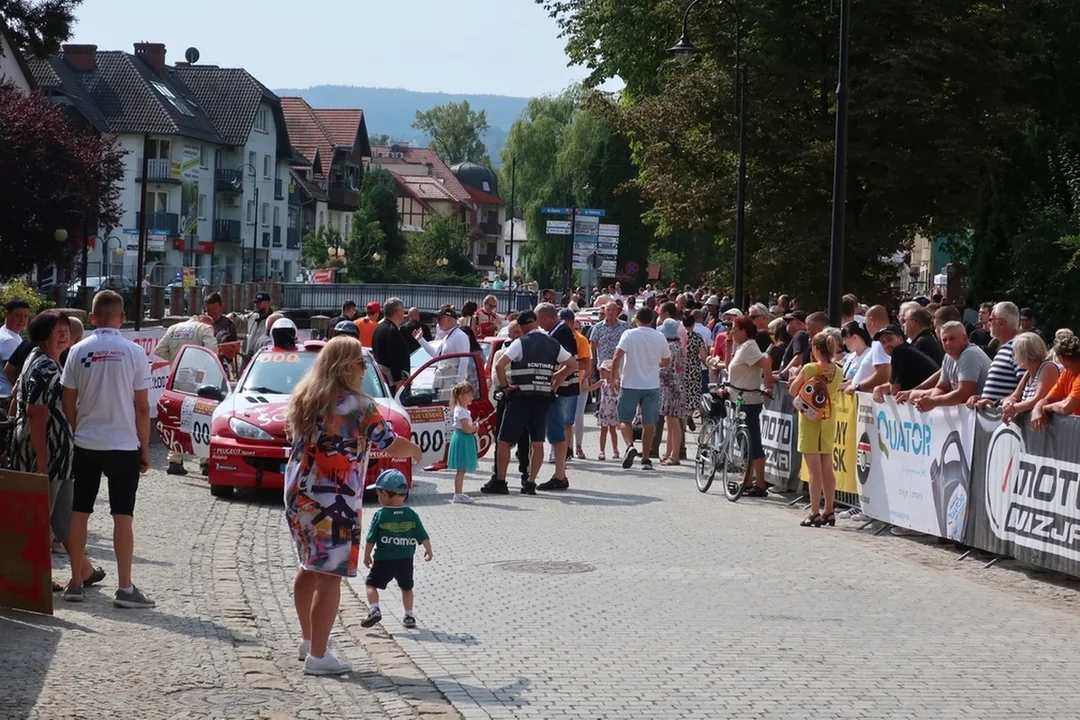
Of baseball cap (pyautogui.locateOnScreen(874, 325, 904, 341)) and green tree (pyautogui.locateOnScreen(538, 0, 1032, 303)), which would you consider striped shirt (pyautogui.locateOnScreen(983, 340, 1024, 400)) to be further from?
green tree (pyautogui.locateOnScreen(538, 0, 1032, 303))

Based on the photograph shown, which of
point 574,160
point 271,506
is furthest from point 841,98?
point 574,160

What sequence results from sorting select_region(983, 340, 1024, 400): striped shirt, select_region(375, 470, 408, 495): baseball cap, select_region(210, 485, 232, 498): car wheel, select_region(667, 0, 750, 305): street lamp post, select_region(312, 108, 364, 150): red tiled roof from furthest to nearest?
select_region(312, 108, 364, 150): red tiled roof < select_region(667, 0, 750, 305): street lamp post < select_region(210, 485, 232, 498): car wheel < select_region(983, 340, 1024, 400): striped shirt < select_region(375, 470, 408, 495): baseball cap

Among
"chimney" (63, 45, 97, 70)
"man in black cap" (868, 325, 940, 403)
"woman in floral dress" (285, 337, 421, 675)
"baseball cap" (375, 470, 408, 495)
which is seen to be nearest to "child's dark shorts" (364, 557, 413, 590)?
"baseball cap" (375, 470, 408, 495)

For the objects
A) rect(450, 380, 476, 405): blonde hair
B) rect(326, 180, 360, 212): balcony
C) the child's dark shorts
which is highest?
rect(326, 180, 360, 212): balcony

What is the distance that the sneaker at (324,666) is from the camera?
8297 millimetres

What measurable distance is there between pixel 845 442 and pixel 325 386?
356 inches

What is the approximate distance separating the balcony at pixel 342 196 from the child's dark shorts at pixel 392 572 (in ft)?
376

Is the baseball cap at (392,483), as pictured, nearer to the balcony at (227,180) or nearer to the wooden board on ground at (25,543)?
the wooden board on ground at (25,543)

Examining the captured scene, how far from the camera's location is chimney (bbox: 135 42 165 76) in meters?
93.9

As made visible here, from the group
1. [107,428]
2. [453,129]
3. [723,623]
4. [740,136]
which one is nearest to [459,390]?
[107,428]

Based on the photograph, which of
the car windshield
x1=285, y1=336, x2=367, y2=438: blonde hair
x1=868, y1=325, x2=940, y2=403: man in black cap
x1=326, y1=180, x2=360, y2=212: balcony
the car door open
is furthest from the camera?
x1=326, y1=180, x2=360, y2=212: balcony

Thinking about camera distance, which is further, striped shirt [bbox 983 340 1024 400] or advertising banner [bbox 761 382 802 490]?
advertising banner [bbox 761 382 802 490]

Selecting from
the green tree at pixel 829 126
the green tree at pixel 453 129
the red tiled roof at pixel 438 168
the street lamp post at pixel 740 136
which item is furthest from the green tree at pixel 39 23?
the green tree at pixel 453 129

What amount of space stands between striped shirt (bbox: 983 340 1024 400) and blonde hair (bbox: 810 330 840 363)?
249 centimetres
